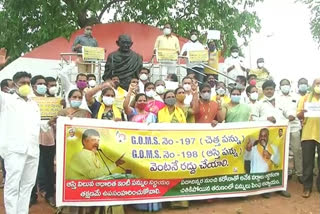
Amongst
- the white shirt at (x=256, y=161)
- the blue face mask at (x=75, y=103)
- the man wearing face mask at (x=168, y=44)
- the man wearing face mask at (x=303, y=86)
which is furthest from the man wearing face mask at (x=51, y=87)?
the man wearing face mask at (x=168, y=44)

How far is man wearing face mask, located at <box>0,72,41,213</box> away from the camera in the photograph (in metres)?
4.88

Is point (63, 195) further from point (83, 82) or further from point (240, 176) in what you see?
point (240, 176)

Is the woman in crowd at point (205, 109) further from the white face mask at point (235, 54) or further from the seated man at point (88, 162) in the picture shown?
the white face mask at point (235, 54)

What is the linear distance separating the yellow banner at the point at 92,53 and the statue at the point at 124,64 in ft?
2.96

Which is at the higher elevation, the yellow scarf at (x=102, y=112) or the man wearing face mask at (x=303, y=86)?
the man wearing face mask at (x=303, y=86)

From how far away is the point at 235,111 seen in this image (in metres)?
6.58

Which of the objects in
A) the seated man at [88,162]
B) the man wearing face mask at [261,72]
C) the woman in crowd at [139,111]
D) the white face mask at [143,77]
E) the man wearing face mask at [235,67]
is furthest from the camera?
the man wearing face mask at [235,67]

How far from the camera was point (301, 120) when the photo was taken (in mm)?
6910

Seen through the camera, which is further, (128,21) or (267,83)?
(128,21)

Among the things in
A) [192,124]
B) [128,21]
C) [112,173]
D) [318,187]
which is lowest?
[318,187]

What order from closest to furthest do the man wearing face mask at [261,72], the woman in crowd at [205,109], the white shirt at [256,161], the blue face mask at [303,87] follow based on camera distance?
the woman in crowd at [205,109] → the white shirt at [256,161] → the blue face mask at [303,87] → the man wearing face mask at [261,72]

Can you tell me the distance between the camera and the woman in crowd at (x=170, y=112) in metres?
5.98

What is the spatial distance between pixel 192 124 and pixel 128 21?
9128 millimetres

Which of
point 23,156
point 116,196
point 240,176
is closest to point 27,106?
point 23,156
